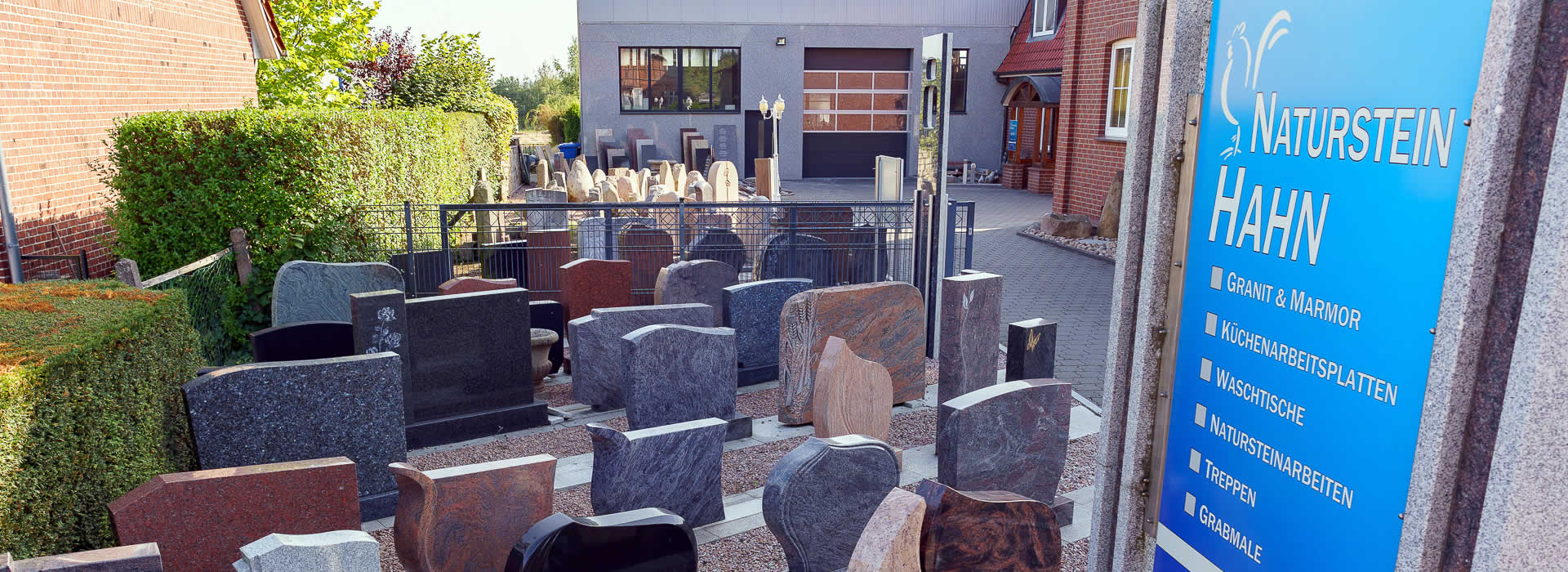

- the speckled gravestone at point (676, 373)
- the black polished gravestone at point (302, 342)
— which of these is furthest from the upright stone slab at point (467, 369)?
the speckled gravestone at point (676, 373)

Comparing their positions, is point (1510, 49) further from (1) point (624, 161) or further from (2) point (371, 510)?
(1) point (624, 161)

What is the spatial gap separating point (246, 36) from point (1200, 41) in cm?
1568

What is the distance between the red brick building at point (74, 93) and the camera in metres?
8.86

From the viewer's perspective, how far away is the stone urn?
7.48 m

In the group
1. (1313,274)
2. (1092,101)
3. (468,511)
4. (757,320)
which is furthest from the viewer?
(1092,101)

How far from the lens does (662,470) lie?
4.93 m

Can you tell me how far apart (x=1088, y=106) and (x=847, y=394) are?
45.2 ft

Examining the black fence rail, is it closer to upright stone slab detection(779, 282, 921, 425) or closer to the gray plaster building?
upright stone slab detection(779, 282, 921, 425)

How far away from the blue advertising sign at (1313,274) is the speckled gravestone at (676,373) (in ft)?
11.3

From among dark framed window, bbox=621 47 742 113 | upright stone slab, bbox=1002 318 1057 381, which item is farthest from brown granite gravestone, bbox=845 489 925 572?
dark framed window, bbox=621 47 742 113

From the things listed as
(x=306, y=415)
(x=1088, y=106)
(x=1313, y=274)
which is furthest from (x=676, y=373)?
(x=1088, y=106)

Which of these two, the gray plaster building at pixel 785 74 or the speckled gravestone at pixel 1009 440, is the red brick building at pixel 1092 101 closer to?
the gray plaster building at pixel 785 74

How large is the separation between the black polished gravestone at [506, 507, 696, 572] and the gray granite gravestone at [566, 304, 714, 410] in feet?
9.73

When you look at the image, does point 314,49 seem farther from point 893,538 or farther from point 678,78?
point 893,538
